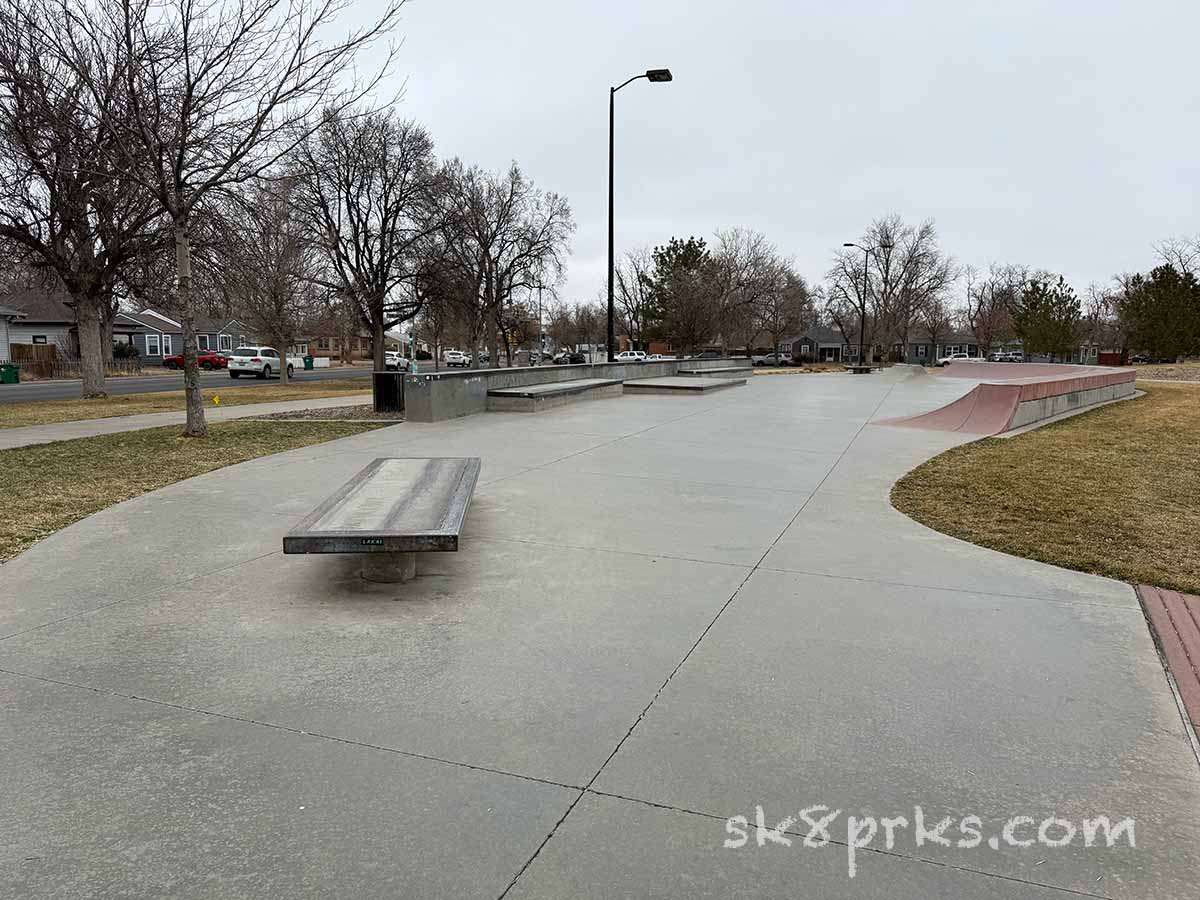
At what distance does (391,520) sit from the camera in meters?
4.70

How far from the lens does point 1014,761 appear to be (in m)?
2.85

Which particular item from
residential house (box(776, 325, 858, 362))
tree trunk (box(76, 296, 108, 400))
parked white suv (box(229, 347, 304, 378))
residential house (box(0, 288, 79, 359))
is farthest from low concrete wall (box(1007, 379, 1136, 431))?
residential house (box(776, 325, 858, 362))

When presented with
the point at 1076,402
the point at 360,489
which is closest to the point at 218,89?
the point at 360,489

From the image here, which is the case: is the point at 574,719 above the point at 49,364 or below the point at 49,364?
below

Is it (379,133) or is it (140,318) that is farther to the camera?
(140,318)

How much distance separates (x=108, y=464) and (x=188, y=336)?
304 cm

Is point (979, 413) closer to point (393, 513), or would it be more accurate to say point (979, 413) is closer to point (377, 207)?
point (393, 513)

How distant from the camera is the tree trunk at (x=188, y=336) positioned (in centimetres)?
1185

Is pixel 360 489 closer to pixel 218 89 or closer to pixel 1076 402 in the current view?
pixel 218 89

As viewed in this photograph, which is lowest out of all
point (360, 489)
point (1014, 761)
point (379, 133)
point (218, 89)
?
point (1014, 761)

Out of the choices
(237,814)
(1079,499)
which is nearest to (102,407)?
(237,814)

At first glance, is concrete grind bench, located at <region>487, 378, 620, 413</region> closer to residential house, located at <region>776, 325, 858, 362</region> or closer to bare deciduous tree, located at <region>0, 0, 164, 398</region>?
bare deciduous tree, located at <region>0, 0, 164, 398</region>

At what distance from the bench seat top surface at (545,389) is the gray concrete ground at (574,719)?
1013 centimetres

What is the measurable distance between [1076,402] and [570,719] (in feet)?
62.9
